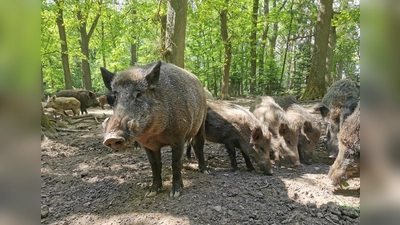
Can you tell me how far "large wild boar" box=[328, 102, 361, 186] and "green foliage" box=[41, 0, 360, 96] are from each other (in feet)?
18.9

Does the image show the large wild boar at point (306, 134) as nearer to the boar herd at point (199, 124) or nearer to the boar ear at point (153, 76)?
the boar herd at point (199, 124)

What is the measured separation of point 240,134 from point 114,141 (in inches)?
142

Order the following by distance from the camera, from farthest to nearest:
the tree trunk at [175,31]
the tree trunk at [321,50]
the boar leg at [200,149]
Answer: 1. the tree trunk at [321,50]
2. the tree trunk at [175,31]
3. the boar leg at [200,149]

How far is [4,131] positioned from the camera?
726mm

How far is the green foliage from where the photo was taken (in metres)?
12.5

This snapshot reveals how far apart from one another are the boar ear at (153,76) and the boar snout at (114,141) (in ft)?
3.12

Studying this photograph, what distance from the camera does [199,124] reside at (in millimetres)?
4844

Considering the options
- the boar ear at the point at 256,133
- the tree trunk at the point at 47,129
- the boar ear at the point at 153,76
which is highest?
the boar ear at the point at 153,76

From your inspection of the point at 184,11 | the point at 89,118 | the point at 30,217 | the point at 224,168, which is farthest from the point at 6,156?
the point at 89,118

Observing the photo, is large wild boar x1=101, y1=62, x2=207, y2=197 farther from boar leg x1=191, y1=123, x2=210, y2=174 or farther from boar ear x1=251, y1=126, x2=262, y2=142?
boar ear x1=251, y1=126, x2=262, y2=142

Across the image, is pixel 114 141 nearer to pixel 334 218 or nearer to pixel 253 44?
pixel 334 218

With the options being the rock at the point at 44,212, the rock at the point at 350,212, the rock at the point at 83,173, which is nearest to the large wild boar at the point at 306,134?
the rock at the point at 350,212

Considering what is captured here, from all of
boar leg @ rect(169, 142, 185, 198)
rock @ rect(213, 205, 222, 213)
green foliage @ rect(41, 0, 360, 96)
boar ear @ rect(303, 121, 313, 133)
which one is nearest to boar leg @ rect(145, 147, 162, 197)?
boar leg @ rect(169, 142, 185, 198)

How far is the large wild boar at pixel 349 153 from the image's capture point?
3.86 metres
